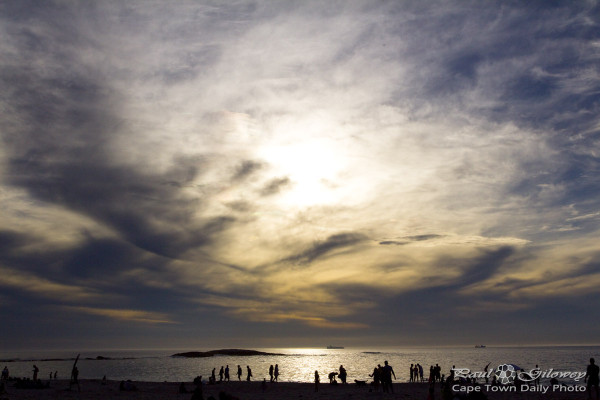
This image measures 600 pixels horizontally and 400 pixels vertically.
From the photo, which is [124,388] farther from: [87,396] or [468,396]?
[468,396]

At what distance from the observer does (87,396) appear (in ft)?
115

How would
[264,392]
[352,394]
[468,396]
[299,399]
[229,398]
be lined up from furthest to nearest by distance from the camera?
[264,392]
[352,394]
[299,399]
[468,396]
[229,398]

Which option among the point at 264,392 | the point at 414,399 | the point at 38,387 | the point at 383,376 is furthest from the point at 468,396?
the point at 38,387

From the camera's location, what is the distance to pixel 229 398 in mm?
21094

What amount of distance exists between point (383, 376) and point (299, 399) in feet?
25.2

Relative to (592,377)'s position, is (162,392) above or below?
below

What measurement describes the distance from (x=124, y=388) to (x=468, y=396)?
31.5 m

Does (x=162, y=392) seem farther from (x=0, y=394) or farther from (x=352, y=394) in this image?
(x=352, y=394)

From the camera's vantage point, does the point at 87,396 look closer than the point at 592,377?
No

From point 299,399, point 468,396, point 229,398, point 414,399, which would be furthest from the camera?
point 299,399

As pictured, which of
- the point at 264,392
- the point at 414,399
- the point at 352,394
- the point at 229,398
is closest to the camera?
the point at 229,398

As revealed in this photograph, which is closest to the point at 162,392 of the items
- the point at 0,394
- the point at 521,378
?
the point at 0,394

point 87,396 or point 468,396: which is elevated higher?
point 468,396

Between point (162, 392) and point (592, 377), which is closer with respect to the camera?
point (592, 377)
